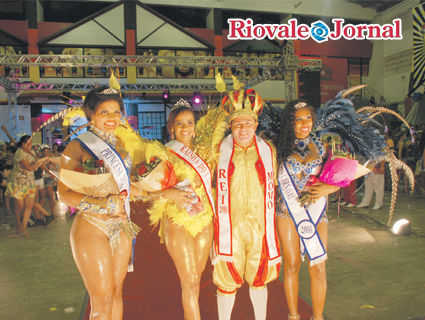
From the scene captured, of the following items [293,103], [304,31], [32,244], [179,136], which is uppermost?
[304,31]

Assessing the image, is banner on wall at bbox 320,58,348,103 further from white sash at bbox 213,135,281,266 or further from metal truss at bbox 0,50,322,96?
white sash at bbox 213,135,281,266

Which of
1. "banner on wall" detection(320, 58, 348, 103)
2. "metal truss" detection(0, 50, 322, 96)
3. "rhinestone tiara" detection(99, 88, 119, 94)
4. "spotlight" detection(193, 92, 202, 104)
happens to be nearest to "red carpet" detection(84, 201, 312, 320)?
"rhinestone tiara" detection(99, 88, 119, 94)

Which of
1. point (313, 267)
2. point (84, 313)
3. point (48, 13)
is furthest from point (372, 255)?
point (48, 13)

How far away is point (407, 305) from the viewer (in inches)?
108

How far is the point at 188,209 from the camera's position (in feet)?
6.97

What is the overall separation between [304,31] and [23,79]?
1331 centimetres

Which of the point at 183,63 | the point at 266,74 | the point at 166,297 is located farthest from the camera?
the point at 266,74

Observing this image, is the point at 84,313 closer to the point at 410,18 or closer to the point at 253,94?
the point at 253,94

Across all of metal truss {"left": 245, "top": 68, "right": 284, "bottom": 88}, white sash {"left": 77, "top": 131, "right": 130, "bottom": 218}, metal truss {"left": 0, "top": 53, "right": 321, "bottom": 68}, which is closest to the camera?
white sash {"left": 77, "top": 131, "right": 130, "bottom": 218}

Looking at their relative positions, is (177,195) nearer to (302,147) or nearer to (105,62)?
(302,147)

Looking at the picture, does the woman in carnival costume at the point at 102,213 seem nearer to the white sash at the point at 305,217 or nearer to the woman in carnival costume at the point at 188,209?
the woman in carnival costume at the point at 188,209

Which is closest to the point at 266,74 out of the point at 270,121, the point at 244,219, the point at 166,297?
the point at 270,121

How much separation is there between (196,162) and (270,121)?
0.80 m

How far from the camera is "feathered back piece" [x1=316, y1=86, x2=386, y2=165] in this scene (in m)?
2.37
